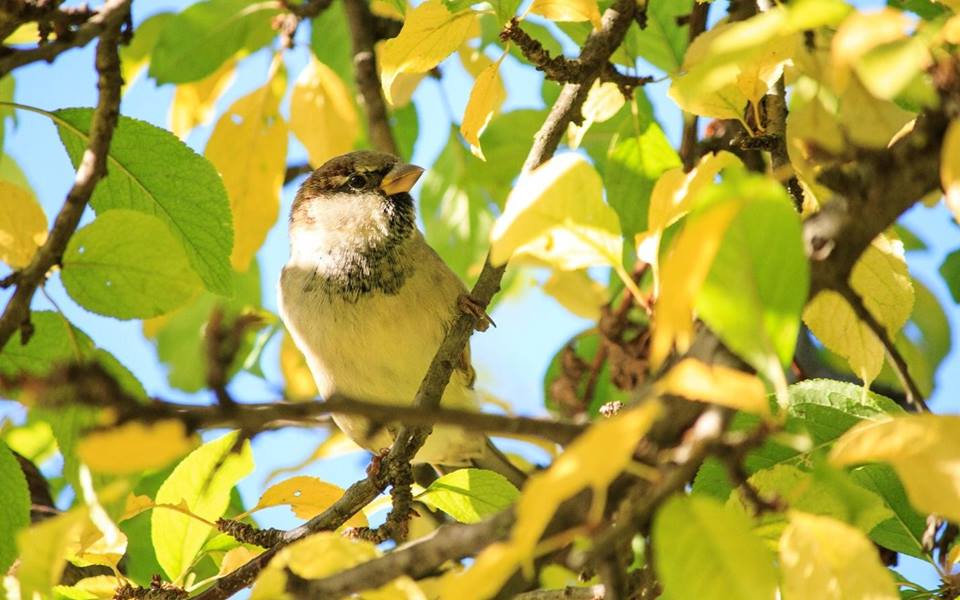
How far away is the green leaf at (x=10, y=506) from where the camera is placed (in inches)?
56.8

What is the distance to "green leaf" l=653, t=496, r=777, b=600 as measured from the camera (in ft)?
2.64

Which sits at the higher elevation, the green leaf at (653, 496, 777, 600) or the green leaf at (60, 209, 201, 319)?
the green leaf at (60, 209, 201, 319)

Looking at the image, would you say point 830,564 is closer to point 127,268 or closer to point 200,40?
point 127,268

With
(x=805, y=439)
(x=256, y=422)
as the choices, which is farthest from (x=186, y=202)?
(x=805, y=439)

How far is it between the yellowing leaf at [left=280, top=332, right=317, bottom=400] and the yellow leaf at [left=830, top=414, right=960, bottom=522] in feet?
8.21

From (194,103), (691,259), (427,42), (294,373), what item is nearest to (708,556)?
(691,259)

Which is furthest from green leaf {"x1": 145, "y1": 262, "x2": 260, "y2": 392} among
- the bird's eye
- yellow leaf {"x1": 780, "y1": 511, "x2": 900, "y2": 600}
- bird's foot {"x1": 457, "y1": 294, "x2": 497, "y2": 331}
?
yellow leaf {"x1": 780, "y1": 511, "x2": 900, "y2": 600}

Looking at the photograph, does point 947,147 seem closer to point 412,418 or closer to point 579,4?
point 412,418

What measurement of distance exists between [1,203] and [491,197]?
172 cm

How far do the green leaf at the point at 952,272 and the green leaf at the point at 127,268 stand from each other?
66.2 inches

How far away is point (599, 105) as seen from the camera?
216cm

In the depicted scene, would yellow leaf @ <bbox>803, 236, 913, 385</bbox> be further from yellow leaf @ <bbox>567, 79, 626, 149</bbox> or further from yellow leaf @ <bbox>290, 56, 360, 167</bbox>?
yellow leaf @ <bbox>290, 56, 360, 167</bbox>

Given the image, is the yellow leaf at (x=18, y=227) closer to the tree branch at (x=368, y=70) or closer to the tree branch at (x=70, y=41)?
the tree branch at (x=70, y=41)


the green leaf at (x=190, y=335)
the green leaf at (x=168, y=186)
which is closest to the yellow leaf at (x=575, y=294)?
the green leaf at (x=190, y=335)
